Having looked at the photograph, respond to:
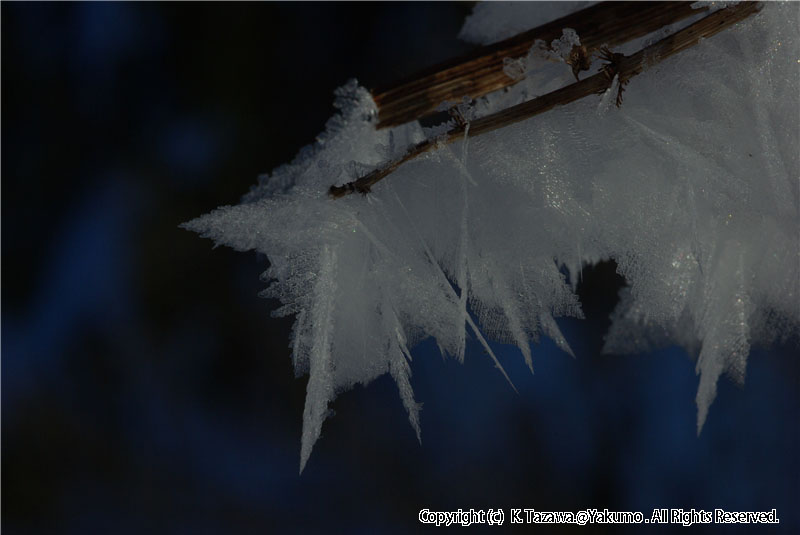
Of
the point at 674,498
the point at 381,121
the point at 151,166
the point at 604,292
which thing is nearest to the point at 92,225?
the point at 151,166

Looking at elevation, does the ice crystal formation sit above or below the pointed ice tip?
above

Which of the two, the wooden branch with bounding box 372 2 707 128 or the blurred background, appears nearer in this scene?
the wooden branch with bounding box 372 2 707 128

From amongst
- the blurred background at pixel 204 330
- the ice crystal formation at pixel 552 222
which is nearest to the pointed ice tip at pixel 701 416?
the ice crystal formation at pixel 552 222

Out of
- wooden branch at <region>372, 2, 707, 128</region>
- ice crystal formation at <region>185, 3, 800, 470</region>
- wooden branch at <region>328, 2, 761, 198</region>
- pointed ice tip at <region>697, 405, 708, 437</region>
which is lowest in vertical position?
pointed ice tip at <region>697, 405, 708, 437</region>

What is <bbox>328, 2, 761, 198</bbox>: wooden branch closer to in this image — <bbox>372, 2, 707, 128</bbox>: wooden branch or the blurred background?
<bbox>372, 2, 707, 128</bbox>: wooden branch

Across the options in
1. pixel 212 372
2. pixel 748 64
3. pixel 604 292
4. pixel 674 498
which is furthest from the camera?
pixel 212 372

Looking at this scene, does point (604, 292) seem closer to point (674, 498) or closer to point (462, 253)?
point (674, 498)

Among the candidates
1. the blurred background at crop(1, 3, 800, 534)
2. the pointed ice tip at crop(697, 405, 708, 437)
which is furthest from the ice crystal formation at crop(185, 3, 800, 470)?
the blurred background at crop(1, 3, 800, 534)
